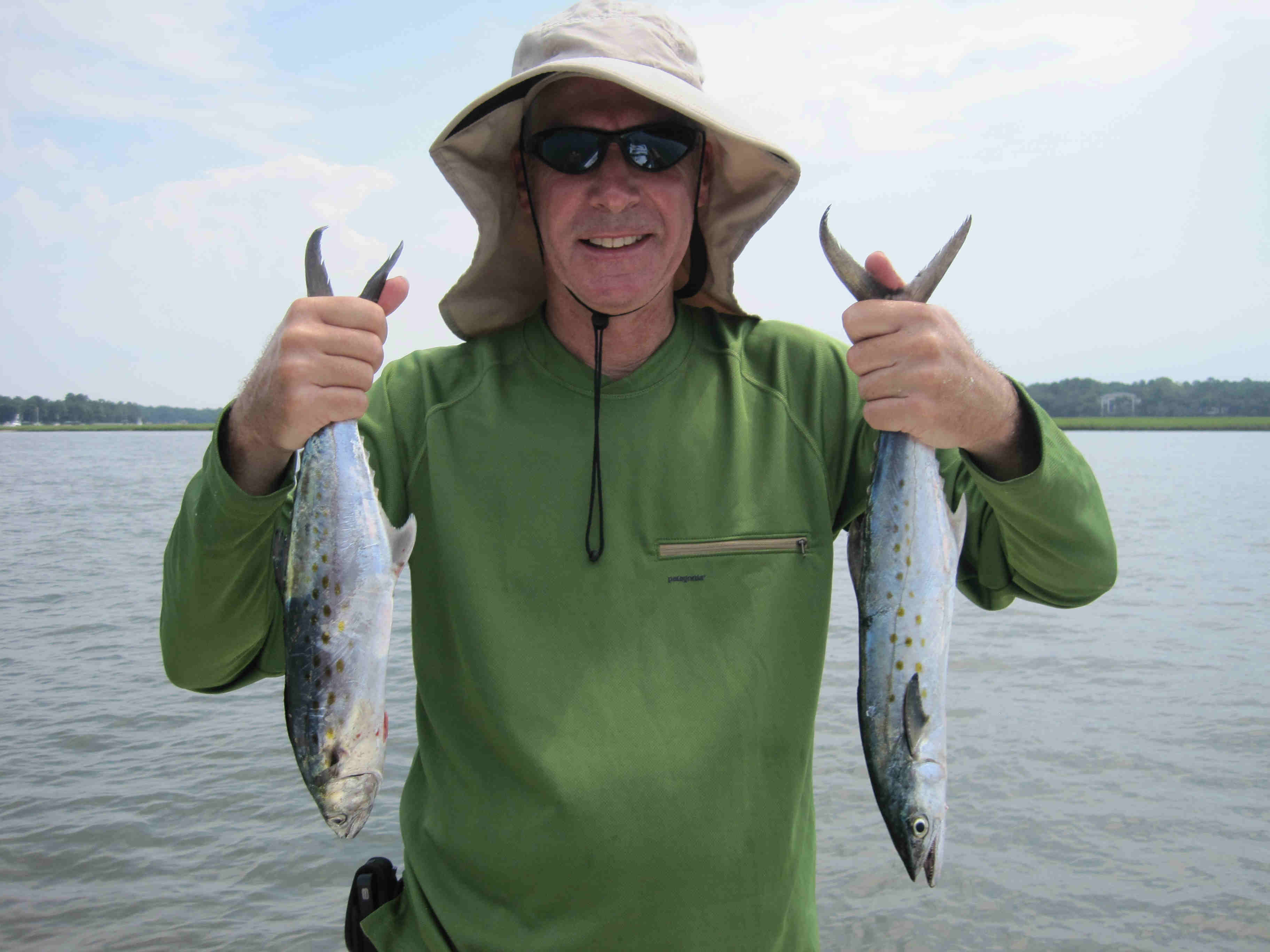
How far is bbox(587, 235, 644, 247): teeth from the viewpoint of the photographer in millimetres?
2248

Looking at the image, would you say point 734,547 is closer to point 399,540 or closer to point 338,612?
point 399,540

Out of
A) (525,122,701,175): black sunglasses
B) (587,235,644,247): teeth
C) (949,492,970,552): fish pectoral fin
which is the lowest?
(949,492,970,552): fish pectoral fin

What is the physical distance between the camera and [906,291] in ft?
6.77

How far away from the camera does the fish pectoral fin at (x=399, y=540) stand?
6.80ft

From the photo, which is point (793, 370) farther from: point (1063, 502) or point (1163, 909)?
point (1163, 909)

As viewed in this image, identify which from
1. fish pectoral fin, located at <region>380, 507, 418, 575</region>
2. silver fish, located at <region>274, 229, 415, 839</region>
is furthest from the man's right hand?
fish pectoral fin, located at <region>380, 507, 418, 575</region>

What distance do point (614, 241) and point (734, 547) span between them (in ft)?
2.56

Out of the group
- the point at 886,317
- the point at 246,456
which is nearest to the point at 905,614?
the point at 886,317

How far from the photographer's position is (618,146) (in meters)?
2.26

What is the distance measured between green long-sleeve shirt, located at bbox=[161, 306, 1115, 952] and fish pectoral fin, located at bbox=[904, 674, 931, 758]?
0.71 ft

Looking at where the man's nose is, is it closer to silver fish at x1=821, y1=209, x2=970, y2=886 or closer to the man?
the man

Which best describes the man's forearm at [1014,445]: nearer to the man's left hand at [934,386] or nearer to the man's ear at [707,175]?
the man's left hand at [934,386]

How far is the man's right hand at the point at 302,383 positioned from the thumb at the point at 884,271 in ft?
3.45

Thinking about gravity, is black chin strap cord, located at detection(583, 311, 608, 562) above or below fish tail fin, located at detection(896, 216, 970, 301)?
below
